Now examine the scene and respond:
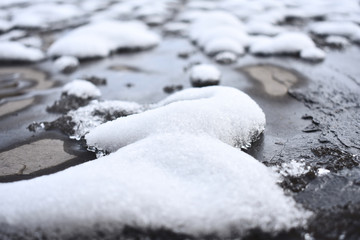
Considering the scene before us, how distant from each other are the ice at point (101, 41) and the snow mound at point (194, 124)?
2864 millimetres

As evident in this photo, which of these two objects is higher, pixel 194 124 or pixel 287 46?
pixel 194 124

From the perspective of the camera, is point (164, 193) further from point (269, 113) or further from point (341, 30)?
point (341, 30)

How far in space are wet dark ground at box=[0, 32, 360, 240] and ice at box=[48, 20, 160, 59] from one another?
0.27 m

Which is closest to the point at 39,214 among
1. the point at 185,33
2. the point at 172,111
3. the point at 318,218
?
the point at 172,111

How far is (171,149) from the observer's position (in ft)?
6.50

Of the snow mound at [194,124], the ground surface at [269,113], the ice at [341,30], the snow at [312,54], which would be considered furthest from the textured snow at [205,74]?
the ice at [341,30]

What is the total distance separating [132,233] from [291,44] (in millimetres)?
4308

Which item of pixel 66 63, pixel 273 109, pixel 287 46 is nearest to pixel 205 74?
pixel 273 109

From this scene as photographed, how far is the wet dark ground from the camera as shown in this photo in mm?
1723

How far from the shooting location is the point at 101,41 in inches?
206

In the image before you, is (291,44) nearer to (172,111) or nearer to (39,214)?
(172,111)

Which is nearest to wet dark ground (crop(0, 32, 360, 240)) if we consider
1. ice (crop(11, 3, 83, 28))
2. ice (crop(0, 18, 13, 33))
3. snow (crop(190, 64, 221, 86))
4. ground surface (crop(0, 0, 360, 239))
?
ground surface (crop(0, 0, 360, 239))

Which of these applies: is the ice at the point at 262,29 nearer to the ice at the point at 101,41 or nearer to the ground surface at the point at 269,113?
the ground surface at the point at 269,113

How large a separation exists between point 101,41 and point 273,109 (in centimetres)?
360
